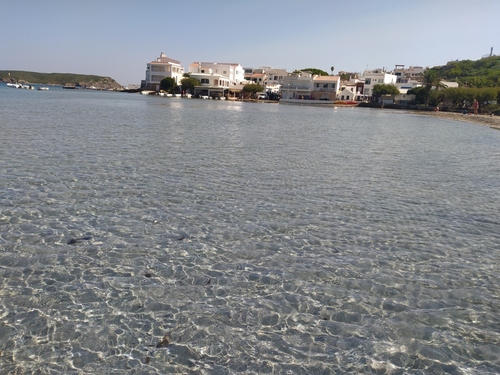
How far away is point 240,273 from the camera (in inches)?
271

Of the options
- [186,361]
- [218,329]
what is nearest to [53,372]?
[186,361]

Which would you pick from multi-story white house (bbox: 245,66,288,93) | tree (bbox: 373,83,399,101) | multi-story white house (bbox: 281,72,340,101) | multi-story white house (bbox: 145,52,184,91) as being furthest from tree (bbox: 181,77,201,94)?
tree (bbox: 373,83,399,101)

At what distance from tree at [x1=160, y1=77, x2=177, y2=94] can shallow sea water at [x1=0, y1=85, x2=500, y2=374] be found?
333 feet

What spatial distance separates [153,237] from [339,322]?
4219mm

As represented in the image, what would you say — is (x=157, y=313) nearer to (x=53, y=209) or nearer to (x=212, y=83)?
(x=53, y=209)

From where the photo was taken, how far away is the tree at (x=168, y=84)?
4375 inches

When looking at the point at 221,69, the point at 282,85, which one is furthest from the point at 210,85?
the point at 282,85

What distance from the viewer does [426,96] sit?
10238cm

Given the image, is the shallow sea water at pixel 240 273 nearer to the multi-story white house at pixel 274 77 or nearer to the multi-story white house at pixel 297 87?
the multi-story white house at pixel 297 87

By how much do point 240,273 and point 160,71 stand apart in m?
123

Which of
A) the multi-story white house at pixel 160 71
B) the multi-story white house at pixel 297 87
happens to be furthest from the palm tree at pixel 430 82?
the multi-story white house at pixel 160 71

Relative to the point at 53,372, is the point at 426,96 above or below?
above

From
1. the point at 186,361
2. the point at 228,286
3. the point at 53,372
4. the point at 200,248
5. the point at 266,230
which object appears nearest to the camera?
the point at 53,372

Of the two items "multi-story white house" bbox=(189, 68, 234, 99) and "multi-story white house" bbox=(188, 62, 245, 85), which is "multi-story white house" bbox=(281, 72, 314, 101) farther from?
"multi-story white house" bbox=(189, 68, 234, 99)
